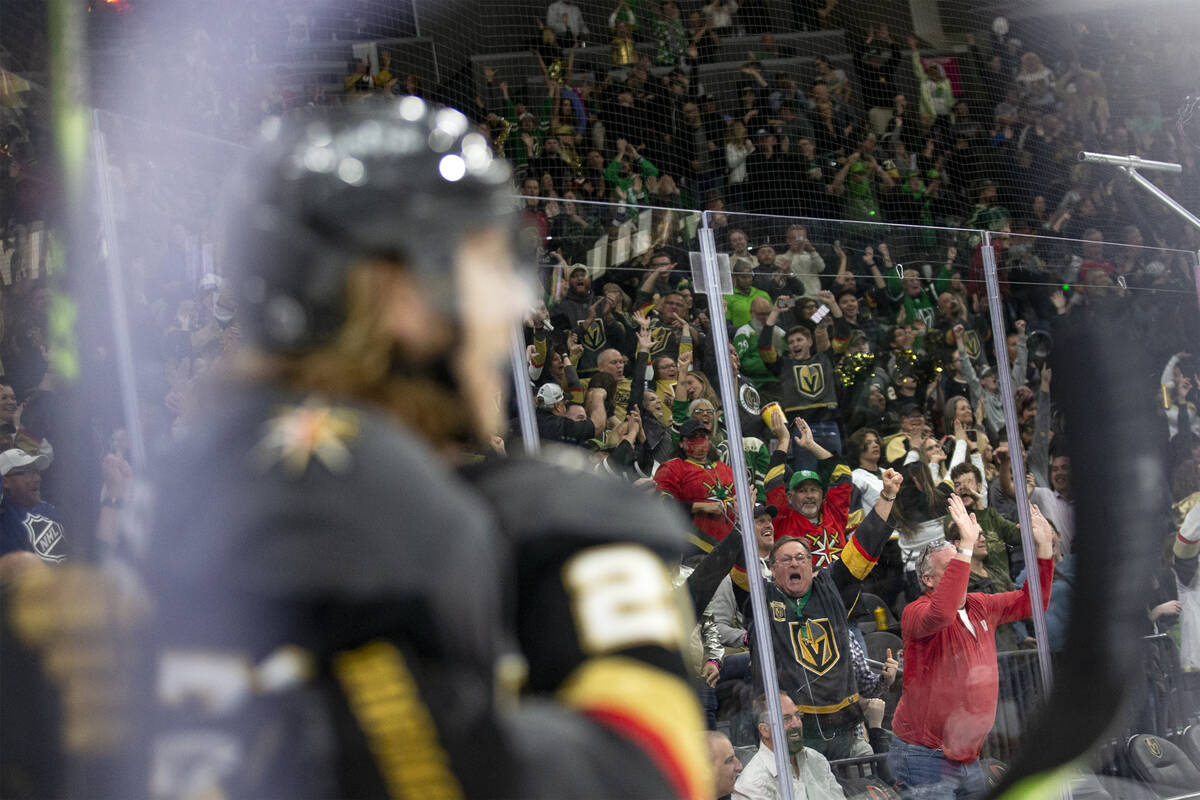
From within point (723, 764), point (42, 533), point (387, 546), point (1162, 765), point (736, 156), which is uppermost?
point (736, 156)

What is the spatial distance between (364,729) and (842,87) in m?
10.6

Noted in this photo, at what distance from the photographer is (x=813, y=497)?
4.73 metres

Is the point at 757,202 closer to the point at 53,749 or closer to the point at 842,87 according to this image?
the point at 842,87

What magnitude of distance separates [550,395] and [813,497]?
1071 millimetres

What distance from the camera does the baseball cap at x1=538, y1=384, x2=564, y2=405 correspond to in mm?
4215

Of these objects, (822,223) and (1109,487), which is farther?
(822,223)

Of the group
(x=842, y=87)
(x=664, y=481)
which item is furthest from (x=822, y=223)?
(x=842, y=87)

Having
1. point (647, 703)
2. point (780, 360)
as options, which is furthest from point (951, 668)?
point (647, 703)

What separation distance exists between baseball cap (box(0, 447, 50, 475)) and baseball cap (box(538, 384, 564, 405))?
1455 millimetres

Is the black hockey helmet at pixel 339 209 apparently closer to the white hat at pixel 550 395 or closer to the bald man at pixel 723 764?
the white hat at pixel 550 395

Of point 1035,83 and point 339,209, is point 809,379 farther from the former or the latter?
point 1035,83

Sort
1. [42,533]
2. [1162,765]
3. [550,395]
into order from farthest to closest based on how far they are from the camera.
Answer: [1162,765] → [550,395] → [42,533]

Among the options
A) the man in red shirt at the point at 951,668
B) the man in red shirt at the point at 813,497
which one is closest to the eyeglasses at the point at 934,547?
the man in red shirt at the point at 951,668

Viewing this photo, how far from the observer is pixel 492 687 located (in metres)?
0.87
